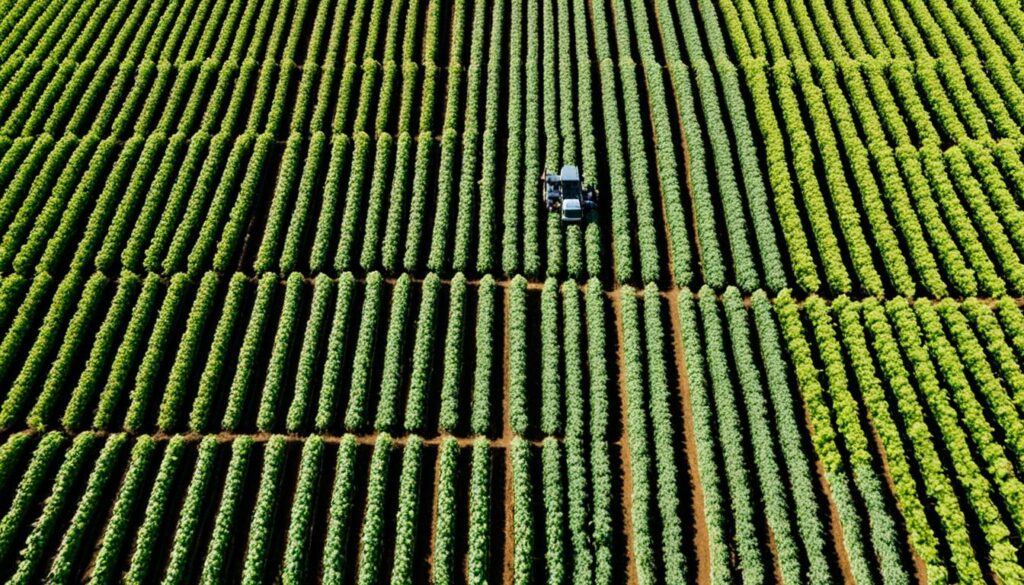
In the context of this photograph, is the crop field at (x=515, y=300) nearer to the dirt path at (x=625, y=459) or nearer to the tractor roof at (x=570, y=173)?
the dirt path at (x=625, y=459)

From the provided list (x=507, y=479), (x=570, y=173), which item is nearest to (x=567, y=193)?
(x=570, y=173)

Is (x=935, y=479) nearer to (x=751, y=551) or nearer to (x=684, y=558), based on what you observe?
(x=751, y=551)

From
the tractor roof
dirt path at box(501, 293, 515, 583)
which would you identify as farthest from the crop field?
the tractor roof

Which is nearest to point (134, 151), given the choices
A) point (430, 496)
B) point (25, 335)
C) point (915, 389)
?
point (25, 335)

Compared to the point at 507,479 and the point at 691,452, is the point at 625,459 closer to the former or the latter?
the point at 691,452

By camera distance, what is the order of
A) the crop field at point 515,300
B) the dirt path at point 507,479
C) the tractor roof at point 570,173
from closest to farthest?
the dirt path at point 507,479 → the crop field at point 515,300 → the tractor roof at point 570,173

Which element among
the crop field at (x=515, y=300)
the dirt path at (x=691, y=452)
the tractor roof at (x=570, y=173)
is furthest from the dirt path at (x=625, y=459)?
the tractor roof at (x=570, y=173)

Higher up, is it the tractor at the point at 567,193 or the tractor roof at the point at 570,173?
the tractor roof at the point at 570,173
